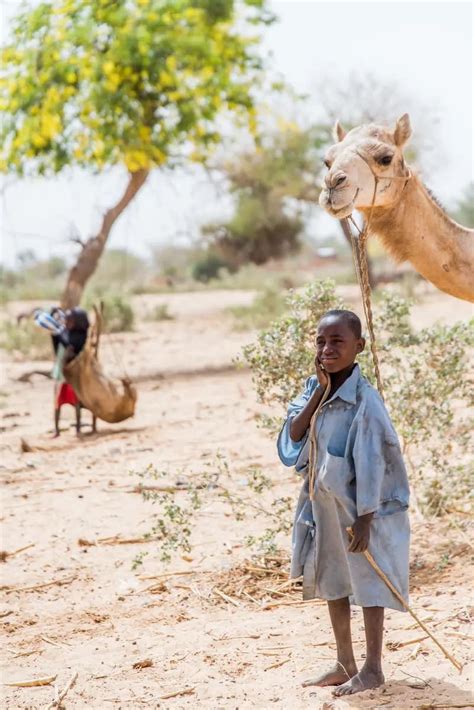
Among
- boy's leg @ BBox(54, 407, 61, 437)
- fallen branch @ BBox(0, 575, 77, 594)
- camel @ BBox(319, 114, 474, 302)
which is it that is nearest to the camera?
camel @ BBox(319, 114, 474, 302)

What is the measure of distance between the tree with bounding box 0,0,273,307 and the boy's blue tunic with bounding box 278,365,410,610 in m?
9.83

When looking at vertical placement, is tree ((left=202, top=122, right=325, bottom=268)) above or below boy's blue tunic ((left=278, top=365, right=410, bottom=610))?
above

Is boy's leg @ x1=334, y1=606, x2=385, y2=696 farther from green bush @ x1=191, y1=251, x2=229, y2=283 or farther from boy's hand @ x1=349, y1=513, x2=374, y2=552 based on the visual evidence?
green bush @ x1=191, y1=251, x2=229, y2=283

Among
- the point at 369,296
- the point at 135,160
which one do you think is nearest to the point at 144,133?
the point at 135,160

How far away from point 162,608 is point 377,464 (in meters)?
1.97

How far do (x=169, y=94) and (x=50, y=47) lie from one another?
1661 mm

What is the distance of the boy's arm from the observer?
365cm

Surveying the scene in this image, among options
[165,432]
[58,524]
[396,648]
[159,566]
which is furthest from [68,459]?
[396,648]

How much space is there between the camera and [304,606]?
16.2ft

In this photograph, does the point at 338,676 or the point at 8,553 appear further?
the point at 8,553

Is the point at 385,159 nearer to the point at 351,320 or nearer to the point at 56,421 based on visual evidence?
the point at 351,320

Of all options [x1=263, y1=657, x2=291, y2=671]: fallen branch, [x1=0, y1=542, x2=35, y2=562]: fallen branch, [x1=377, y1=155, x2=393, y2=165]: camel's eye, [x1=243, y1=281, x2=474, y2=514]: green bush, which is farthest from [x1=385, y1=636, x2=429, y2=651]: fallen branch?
[x1=0, y1=542, x2=35, y2=562]: fallen branch

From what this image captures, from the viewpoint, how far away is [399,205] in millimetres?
4801

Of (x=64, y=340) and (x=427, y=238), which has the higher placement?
(x=427, y=238)
